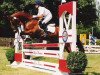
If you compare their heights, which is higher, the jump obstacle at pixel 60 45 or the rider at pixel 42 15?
the rider at pixel 42 15

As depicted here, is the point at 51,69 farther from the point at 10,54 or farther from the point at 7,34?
the point at 7,34

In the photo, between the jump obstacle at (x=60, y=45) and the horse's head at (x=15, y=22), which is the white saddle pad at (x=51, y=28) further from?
the horse's head at (x=15, y=22)

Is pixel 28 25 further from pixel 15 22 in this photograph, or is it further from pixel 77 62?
pixel 77 62

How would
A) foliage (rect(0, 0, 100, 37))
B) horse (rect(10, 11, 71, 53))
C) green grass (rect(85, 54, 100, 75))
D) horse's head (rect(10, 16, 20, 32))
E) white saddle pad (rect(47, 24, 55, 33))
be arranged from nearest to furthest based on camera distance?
1. green grass (rect(85, 54, 100, 75))
2. horse's head (rect(10, 16, 20, 32))
3. horse (rect(10, 11, 71, 53))
4. white saddle pad (rect(47, 24, 55, 33))
5. foliage (rect(0, 0, 100, 37))

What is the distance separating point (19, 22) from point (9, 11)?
25240 mm

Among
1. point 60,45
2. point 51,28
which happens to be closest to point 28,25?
point 51,28

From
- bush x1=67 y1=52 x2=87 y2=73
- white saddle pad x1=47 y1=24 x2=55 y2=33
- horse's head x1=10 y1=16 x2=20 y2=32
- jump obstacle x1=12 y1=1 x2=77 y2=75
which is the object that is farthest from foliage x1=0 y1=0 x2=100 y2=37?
bush x1=67 y1=52 x2=87 y2=73

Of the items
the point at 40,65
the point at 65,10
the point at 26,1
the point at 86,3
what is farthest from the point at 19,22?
the point at 86,3

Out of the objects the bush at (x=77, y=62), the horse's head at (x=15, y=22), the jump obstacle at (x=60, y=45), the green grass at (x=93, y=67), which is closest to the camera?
the bush at (x=77, y=62)

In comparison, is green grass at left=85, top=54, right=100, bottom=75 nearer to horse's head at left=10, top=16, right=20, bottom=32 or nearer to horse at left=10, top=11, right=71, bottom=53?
horse at left=10, top=11, right=71, bottom=53

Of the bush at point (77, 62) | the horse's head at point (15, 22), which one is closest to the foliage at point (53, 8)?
the horse's head at point (15, 22)

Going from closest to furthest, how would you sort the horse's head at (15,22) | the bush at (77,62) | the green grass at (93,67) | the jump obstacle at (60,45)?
the bush at (77,62) < the jump obstacle at (60,45) < the green grass at (93,67) < the horse's head at (15,22)

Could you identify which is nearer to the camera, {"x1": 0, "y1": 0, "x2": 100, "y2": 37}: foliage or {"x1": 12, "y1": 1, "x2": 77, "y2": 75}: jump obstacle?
{"x1": 12, "y1": 1, "x2": 77, "y2": 75}: jump obstacle

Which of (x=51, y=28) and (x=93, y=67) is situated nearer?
(x=51, y=28)
